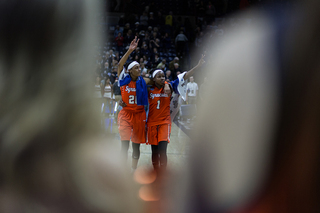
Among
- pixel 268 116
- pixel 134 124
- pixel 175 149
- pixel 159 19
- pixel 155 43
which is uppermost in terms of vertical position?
pixel 159 19

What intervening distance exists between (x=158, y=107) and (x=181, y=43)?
848 cm

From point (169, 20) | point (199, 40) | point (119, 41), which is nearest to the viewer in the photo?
point (119, 41)

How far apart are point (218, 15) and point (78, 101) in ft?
44.2

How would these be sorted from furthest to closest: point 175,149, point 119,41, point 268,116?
point 119,41 → point 175,149 → point 268,116

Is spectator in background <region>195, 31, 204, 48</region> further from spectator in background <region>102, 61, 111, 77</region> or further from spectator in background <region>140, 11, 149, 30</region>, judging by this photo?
spectator in background <region>102, 61, 111, 77</region>

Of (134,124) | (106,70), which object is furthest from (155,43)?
(134,124)

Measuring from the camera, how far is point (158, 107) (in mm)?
3582

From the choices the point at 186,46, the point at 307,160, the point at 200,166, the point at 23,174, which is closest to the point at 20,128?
the point at 23,174

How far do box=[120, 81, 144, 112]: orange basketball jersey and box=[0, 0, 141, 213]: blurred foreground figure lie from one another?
2006 millimetres

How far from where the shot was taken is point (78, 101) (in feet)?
4.48

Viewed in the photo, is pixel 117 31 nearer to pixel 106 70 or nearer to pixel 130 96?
pixel 106 70

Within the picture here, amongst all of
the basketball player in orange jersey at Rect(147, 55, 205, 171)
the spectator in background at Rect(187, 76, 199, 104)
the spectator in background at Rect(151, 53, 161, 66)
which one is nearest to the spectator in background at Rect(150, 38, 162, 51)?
the spectator in background at Rect(151, 53, 161, 66)

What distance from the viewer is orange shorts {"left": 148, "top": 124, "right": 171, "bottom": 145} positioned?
3.50m

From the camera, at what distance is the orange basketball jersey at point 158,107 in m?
3.58
